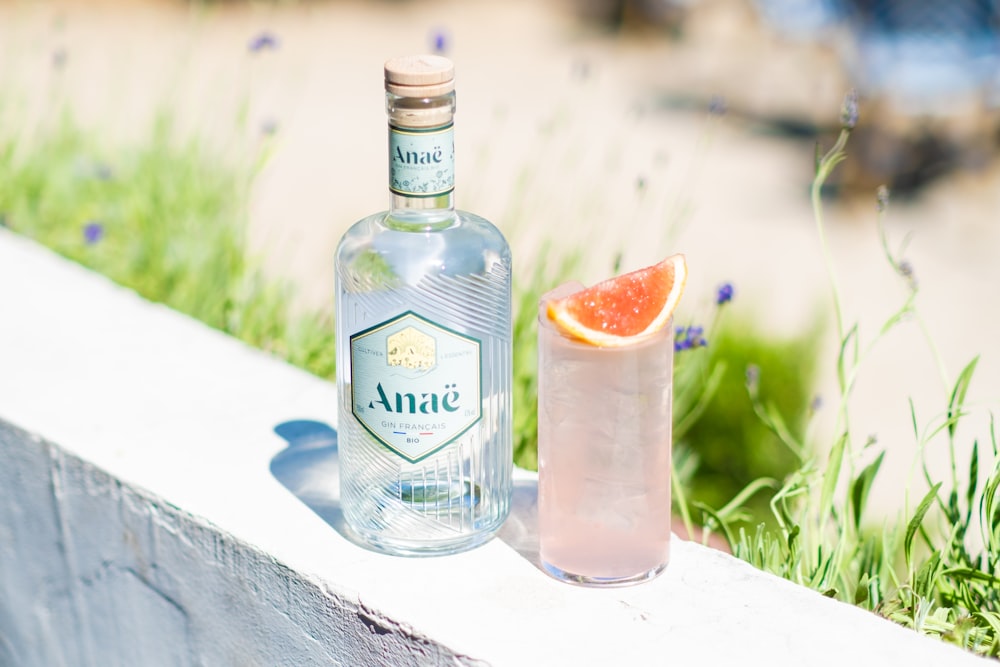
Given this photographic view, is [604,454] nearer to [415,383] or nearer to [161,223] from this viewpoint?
[415,383]

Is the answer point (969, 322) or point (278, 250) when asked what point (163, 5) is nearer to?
point (278, 250)

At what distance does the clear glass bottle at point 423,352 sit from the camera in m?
1.42

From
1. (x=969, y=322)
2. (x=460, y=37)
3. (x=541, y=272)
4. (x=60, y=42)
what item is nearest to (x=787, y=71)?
(x=460, y=37)

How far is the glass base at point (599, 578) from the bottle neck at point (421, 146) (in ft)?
1.48

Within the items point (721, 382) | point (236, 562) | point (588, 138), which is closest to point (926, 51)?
point (588, 138)

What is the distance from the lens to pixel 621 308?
1.43 m

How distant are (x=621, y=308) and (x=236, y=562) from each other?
57 centimetres

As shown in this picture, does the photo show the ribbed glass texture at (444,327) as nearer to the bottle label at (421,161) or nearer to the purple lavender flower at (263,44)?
the bottle label at (421,161)

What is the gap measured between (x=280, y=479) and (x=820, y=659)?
29.0 inches

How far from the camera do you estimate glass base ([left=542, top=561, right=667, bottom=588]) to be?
1.47 meters

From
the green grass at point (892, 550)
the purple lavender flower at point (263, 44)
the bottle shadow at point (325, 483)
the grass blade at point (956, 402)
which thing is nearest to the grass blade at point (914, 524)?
the green grass at point (892, 550)

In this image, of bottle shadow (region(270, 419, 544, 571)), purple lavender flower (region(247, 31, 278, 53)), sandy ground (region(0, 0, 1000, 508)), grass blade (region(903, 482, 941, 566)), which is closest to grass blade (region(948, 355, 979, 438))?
grass blade (region(903, 482, 941, 566))

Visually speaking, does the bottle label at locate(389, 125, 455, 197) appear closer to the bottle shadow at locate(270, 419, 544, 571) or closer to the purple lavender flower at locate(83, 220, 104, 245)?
the bottle shadow at locate(270, 419, 544, 571)

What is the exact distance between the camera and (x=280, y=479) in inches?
67.3
